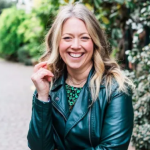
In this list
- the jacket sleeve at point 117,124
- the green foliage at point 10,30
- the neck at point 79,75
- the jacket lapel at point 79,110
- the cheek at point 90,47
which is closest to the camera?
the jacket sleeve at point 117,124

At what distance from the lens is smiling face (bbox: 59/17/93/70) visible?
6.66 feet

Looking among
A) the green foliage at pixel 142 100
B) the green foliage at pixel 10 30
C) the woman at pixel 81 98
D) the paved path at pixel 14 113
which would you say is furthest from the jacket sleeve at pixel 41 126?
the green foliage at pixel 10 30

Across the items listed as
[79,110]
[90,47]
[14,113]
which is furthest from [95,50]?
[14,113]

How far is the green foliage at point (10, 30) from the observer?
827 inches

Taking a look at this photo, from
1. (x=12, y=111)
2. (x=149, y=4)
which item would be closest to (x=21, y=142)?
(x=12, y=111)

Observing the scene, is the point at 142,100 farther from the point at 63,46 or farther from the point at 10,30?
the point at 10,30

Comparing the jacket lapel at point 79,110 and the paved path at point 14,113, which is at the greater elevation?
the jacket lapel at point 79,110

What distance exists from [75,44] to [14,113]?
19.0ft

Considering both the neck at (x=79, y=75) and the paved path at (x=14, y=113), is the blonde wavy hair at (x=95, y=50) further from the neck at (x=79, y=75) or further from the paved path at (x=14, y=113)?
the paved path at (x=14, y=113)

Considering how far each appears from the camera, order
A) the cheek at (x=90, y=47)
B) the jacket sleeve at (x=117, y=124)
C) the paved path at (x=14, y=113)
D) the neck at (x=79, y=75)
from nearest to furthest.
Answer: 1. the jacket sleeve at (x=117, y=124)
2. the cheek at (x=90, y=47)
3. the neck at (x=79, y=75)
4. the paved path at (x=14, y=113)

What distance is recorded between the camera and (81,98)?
2.08 meters

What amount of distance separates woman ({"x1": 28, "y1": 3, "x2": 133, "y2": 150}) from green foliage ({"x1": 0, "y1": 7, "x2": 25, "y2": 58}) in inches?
757

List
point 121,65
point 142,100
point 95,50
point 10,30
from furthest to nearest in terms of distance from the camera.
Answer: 1. point 10,30
2. point 121,65
3. point 142,100
4. point 95,50

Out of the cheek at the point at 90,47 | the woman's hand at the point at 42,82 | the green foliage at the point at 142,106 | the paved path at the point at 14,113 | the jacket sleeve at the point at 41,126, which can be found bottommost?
the paved path at the point at 14,113
